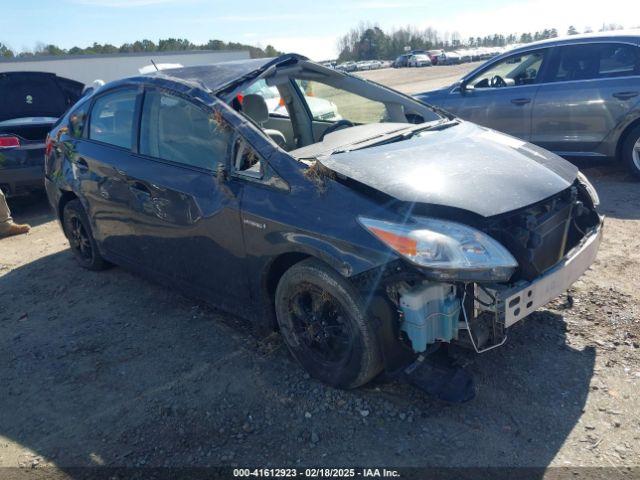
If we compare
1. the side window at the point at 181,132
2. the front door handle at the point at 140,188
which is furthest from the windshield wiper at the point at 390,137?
the front door handle at the point at 140,188

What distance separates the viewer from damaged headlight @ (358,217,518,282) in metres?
2.54

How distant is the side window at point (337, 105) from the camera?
4.79 metres

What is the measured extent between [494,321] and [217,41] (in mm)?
69656

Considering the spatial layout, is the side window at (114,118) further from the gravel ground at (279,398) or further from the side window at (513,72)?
the side window at (513,72)

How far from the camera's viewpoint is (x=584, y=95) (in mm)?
6605

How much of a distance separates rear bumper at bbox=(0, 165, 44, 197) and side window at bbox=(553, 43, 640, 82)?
673cm

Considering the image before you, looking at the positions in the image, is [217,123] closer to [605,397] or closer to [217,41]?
[605,397]

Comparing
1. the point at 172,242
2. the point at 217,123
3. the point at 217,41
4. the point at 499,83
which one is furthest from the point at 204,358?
the point at 217,41

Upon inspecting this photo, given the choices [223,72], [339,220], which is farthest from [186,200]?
[339,220]

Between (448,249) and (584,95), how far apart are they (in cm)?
514

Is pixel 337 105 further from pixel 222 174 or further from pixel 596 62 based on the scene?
pixel 596 62

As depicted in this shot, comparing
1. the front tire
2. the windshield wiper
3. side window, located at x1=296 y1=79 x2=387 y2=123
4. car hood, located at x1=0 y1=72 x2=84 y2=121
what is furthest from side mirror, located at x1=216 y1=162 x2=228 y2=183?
car hood, located at x1=0 y1=72 x2=84 y2=121

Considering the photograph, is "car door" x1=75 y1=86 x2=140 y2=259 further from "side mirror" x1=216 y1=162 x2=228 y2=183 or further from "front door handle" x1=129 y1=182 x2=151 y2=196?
"side mirror" x1=216 y1=162 x2=228 y2=183

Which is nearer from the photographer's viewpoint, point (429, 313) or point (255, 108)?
point (429, 313)
